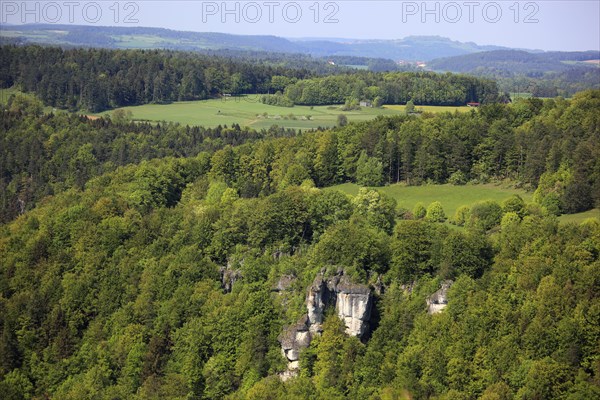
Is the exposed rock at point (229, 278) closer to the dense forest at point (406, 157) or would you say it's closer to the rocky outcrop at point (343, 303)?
the rocky outcrop at point (343, 303)

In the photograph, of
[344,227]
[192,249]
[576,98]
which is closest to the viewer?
[344,227]

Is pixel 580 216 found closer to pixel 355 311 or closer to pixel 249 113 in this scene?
pixel 355 311

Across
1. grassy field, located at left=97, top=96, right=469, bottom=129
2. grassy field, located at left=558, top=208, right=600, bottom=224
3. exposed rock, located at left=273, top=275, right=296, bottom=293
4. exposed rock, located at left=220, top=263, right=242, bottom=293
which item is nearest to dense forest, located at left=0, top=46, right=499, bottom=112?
grassy field, located at left=97, top=96, right=469, bottom=129

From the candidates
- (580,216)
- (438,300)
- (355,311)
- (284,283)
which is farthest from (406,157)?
(438,300)

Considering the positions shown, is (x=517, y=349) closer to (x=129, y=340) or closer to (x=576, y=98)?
(x=129, y=340)

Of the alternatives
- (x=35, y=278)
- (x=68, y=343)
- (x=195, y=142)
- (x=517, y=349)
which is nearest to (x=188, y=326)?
(x=68, y=343)

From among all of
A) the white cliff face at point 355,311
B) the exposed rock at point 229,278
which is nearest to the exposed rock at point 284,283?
the exposed rock at point 229,278

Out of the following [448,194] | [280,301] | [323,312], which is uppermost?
[448,194]
